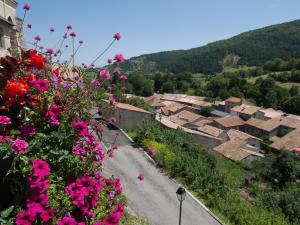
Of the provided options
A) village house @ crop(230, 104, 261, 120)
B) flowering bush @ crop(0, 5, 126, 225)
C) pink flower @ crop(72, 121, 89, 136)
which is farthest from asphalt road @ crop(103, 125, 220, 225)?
village house @ crop(230, 104, 261, 120)

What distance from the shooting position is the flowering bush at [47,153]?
297cm

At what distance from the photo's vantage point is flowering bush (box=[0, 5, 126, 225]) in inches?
117

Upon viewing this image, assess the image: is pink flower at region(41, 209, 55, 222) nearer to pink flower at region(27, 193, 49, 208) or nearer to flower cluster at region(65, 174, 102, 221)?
pink flower at region(27, 193, 49, 208)

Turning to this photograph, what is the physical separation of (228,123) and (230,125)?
2.47 feet

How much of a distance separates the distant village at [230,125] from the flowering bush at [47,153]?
13.9 metres

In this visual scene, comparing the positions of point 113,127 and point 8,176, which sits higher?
point 8,176

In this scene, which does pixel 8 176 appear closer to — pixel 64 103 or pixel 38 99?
pixel 38 99

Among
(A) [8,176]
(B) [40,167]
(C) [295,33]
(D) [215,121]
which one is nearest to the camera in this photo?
(B) [40,167]

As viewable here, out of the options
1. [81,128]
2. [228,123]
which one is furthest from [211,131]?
[81,128]

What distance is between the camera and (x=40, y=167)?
2891 millimetres

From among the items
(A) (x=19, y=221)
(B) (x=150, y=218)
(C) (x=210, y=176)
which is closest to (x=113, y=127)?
(C) (x=210, y=176)

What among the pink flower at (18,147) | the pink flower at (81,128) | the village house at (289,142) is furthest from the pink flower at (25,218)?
the village house at (289,142)

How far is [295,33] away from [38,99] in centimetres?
21336

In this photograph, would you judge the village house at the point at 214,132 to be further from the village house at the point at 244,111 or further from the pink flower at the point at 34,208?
the pink flower at the point at 34,208
